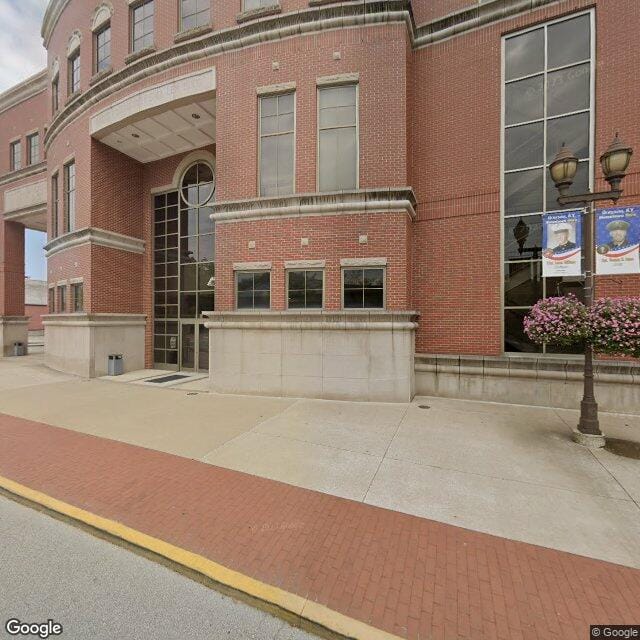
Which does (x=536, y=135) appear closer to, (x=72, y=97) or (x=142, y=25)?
(x=142, y=25)

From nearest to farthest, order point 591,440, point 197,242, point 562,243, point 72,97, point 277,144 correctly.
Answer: point 591,440 < point 562,243 < point 277,144 < point 72,97 < point 197,242

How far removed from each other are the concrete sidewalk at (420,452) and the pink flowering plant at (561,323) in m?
1.95

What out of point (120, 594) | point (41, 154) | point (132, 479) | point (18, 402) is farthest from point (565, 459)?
point (41, 154)

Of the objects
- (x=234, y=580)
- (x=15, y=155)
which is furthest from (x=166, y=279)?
(x=15, y=155)

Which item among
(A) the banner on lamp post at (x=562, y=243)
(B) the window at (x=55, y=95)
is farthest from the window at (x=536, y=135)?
(B) the window at (x=55, y=95)

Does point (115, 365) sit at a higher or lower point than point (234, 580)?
higher

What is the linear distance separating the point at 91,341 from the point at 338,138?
1200cm

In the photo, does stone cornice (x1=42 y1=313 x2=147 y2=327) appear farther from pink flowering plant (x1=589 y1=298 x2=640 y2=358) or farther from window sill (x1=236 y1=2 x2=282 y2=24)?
pink flowering plant (x1=589 y1=298 x2=640 y2=358)

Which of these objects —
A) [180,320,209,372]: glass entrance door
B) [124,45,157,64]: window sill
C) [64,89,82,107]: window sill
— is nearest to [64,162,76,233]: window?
[64,89,82,107]: window sill

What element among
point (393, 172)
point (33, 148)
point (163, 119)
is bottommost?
point (393, 172)

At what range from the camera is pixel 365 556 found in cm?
310

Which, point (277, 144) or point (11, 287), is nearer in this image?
point (277, 144)

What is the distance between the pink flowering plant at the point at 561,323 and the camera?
234 inches

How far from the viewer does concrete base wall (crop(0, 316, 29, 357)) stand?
20188mm
